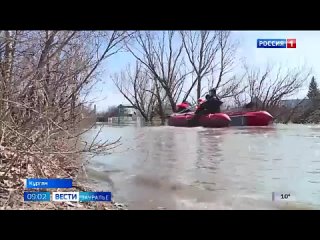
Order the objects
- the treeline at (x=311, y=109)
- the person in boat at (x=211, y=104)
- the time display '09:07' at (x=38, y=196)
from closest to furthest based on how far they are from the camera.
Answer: the time display '09:07' at (x=38, y=196) → the treeline at (x=311, y=109) → the person in boat at (x=211, y=104)

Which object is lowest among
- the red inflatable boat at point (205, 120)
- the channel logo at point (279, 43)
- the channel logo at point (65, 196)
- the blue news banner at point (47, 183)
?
the channel logo at point (65, 196)

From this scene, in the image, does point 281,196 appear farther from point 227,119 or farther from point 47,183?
point 47,183

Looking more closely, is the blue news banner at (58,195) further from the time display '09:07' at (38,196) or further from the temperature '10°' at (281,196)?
the temperature '10°' at (281,196)

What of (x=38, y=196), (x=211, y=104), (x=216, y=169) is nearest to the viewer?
(x=38, y=196)

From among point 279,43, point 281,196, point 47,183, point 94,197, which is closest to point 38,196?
point 47,183

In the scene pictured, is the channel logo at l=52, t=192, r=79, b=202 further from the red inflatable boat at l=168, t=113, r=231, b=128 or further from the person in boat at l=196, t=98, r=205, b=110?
the person in boat at l=196, t=98, r=205, b=110

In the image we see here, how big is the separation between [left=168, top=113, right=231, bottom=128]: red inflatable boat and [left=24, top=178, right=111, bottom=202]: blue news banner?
0.73 meters

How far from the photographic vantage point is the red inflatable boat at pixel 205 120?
278 centimetres

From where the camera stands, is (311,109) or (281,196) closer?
Result: (281,196)

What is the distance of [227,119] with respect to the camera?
2.77 m

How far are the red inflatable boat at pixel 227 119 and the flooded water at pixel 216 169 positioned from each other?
4 cm

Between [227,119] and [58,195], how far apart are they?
1.21m

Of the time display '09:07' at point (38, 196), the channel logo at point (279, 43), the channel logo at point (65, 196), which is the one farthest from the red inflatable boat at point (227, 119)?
the time display '09:07' at point (38, 196)
